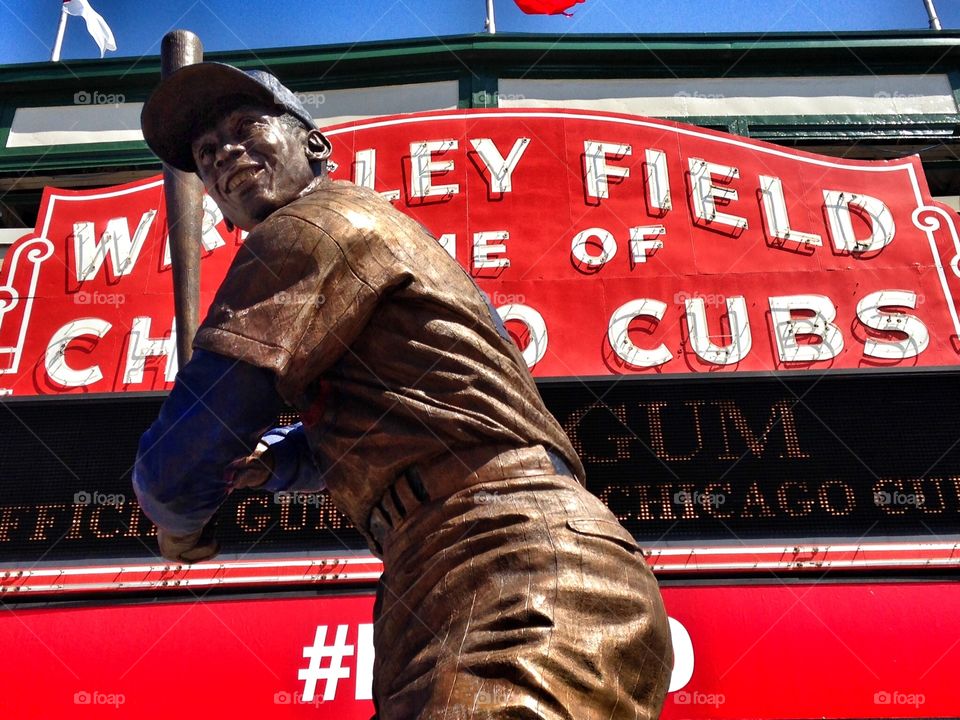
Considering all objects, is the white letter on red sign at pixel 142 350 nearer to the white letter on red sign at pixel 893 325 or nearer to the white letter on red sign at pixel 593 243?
the white letter on red sign at pixel 593 243

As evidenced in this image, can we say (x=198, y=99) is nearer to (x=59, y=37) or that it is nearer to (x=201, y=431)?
(x=201, y=431)

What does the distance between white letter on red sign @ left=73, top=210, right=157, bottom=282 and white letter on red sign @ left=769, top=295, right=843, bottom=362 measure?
5247mm

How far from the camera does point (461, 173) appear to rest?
8.02 m

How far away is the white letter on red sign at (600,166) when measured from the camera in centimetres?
789

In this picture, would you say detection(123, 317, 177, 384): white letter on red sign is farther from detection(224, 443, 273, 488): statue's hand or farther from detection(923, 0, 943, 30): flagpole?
detection(923, 0, 943, 30): flagpole

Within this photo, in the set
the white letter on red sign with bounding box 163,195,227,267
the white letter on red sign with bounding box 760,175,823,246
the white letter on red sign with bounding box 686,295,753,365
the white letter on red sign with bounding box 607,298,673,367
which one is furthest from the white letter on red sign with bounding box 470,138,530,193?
the white letter on red sign with bounding box 163,195,227,267

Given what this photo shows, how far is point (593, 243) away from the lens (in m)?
7.55

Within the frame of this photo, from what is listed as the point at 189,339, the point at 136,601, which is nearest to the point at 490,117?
the point at 136,601

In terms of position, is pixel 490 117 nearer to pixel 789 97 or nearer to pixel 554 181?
pixel 554 181

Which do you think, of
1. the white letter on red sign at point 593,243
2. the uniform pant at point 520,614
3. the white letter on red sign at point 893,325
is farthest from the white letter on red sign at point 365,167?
the uniform pant at point 520,614

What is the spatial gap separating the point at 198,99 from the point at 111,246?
6388 mm

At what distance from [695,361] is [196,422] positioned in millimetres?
5655

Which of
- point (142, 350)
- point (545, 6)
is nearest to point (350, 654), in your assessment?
point (142, 350)

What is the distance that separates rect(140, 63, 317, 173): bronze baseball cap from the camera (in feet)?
6.19
